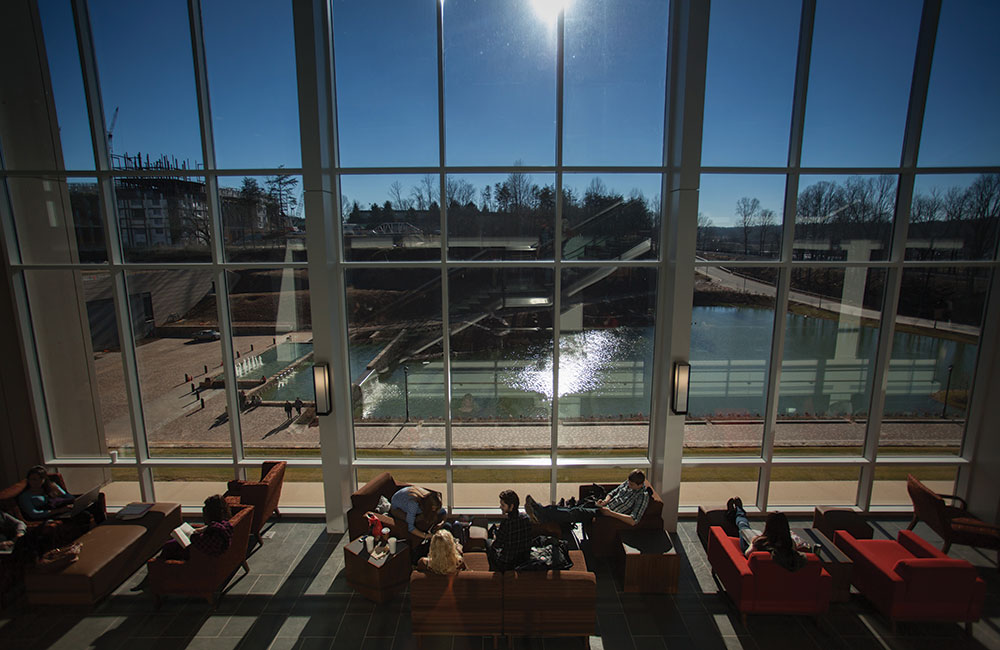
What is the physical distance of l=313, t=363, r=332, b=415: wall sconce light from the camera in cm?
549

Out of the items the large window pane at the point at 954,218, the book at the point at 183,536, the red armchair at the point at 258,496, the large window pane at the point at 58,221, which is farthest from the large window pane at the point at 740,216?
the large window pane at the point at 58,221

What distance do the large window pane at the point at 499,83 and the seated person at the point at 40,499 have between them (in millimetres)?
6246

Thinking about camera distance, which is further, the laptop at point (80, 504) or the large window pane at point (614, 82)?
the large window pane at point (614, 82)

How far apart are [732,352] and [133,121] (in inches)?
337

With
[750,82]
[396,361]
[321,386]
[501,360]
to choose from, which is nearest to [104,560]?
[321,386]

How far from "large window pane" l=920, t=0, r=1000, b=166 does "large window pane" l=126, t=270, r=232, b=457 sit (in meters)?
9.66

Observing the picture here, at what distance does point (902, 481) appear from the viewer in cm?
625

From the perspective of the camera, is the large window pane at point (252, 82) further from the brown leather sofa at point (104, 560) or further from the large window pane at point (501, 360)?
the brown leather sofa at point (104, 560)

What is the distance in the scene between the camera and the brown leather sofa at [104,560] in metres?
4.31

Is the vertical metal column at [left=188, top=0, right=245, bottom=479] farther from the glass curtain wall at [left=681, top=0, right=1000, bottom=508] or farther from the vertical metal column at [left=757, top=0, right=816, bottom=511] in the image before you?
the vertical metal column at [left=757, top=0, right=816, bottom=511]

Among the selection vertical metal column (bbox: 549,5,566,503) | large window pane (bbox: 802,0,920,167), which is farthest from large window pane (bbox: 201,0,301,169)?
large window pane (bbox: 802,0,920,167)

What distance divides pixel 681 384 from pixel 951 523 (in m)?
3.39

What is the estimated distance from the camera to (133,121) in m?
5.64

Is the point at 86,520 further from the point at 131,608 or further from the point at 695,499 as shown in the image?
the point at 695,499
